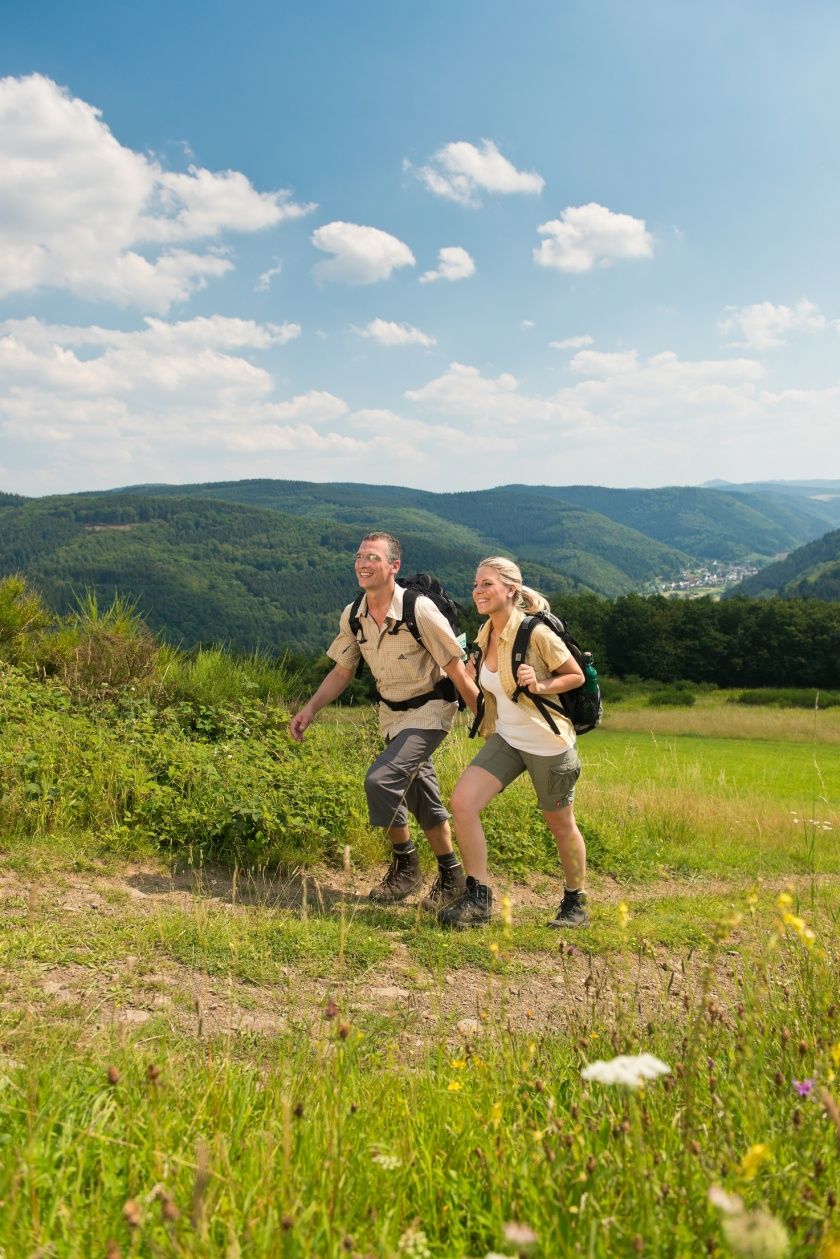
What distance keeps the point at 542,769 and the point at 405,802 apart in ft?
3.87

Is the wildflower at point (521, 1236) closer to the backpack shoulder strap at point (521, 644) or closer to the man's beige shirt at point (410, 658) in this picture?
the backpack shoulder strap at point (521, 644)

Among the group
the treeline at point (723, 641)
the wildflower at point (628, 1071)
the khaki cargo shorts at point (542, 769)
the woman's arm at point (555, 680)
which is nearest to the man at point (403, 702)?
the khaki cargo shorts at point (542, 769)

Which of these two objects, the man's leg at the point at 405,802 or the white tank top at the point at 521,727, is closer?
the white tank top at the point at 521,727

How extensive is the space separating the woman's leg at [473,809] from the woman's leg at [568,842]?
0.40m

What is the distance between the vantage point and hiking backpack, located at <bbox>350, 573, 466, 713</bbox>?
5824 mm

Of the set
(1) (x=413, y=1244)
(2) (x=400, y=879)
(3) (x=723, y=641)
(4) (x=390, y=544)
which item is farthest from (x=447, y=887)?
(3) (x=723, y=641)

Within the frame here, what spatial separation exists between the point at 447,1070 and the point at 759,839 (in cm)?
744

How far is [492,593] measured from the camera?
17.7ft

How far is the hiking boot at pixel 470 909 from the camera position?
18.2 feet

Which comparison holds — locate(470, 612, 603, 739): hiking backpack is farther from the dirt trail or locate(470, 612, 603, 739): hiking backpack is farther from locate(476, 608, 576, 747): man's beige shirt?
the dirt trail

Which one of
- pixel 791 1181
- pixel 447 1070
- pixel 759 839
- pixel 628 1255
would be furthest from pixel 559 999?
pixel 759 839

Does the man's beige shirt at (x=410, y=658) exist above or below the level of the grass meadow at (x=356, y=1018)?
above

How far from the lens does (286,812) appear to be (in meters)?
6.79

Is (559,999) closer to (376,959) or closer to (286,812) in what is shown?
(376,959)
